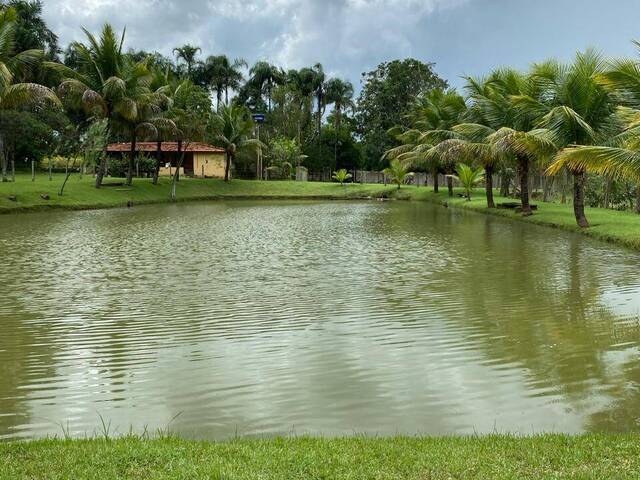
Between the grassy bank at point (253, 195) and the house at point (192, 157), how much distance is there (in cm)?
587

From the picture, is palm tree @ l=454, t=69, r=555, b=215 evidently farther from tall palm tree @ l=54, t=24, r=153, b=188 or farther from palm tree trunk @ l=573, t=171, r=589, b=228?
tall palm tree @ l=54, t=24, r=153, b=188

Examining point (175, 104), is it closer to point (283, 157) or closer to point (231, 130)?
point (231, 130)

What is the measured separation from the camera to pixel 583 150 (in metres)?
13.7

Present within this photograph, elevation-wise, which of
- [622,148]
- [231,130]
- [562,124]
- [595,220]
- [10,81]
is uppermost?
[231,130]

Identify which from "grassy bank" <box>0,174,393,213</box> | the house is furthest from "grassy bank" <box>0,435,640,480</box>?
the house

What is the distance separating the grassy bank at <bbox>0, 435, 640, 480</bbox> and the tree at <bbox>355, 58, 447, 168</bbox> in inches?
2403

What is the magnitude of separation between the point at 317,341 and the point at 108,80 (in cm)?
3416

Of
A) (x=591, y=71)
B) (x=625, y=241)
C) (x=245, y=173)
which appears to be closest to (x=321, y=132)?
(x=245, y=173)

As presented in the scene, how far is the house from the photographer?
57188 millimetres

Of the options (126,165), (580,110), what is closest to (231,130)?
(126,165)

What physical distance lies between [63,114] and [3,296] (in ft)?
144

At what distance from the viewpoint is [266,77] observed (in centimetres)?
7319

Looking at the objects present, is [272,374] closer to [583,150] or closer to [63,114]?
[583,150]

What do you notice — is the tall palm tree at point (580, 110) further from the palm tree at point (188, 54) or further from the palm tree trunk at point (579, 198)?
the palm tree at point (188, 54)
